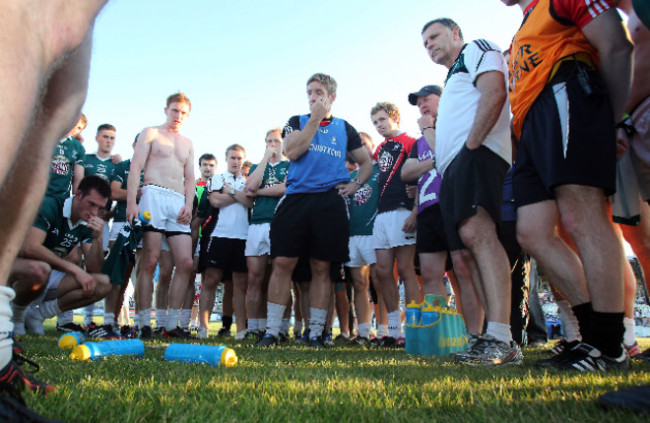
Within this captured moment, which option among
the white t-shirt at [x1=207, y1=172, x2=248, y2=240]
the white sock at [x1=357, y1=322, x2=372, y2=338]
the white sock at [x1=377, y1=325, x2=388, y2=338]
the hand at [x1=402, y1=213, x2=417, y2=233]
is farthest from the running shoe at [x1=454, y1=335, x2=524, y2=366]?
the white t-shirt at [x1=207, y1=172, x2=248, y2=240]

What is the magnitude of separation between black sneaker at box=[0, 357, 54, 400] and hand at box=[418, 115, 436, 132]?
4059 mm

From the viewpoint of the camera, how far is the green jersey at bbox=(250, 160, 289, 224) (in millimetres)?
6501

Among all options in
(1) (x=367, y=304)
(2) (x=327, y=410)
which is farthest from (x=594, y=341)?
(1) (x=367, y=304)

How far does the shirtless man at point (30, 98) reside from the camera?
0.85 metres

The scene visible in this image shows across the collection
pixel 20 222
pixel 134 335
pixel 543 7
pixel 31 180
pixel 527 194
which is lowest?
pixel 134 335

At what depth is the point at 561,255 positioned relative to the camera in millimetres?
2693

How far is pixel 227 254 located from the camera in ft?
21.9

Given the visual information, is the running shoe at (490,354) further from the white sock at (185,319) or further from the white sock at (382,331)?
the white sock at (185,319)

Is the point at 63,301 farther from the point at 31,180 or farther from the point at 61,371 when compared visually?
the point at 31,180

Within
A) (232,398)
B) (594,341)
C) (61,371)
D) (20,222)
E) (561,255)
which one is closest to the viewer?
(20,222)

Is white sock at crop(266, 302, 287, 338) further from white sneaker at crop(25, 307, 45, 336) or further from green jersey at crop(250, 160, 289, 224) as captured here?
white sneaker at crop(25, 307, 45, 336)

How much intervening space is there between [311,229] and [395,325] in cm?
170

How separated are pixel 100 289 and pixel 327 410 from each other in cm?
463

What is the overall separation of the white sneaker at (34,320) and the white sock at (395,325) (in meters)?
4.13
